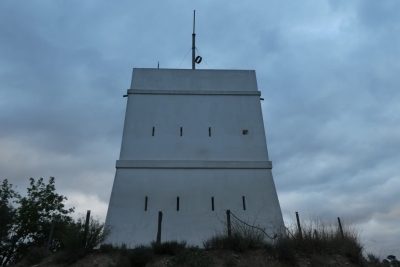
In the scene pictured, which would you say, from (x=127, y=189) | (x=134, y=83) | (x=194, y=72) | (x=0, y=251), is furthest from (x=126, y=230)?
(x=0, y=251)

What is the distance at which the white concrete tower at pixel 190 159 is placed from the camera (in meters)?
12.6

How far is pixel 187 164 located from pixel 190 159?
12.5 inches

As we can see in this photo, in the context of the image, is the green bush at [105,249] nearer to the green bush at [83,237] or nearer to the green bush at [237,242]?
the green bush at [83,237]

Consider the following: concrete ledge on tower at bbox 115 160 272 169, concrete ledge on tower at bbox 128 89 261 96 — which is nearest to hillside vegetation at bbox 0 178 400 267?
concrete ledge on tower at bbox 115 160 272 169

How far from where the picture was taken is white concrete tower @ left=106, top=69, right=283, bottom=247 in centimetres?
1260

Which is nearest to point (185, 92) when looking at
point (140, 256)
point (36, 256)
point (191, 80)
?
point (191, 80)

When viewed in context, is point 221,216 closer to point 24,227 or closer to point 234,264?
point 234,264

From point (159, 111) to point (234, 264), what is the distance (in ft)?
26.5

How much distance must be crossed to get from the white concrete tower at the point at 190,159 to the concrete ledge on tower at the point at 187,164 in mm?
41

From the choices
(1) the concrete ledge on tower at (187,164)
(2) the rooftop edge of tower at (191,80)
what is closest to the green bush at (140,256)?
(1) the concrete ledge on tower at (187,164)

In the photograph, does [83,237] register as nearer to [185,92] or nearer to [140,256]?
[140,256]

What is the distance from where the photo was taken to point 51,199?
73.5 feet

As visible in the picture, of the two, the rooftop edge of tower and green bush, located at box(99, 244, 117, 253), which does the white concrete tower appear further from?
green bush, located at box(99, 244, 117, 253)

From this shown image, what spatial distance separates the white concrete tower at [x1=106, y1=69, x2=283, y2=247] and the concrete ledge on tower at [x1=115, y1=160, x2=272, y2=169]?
0.04 m
